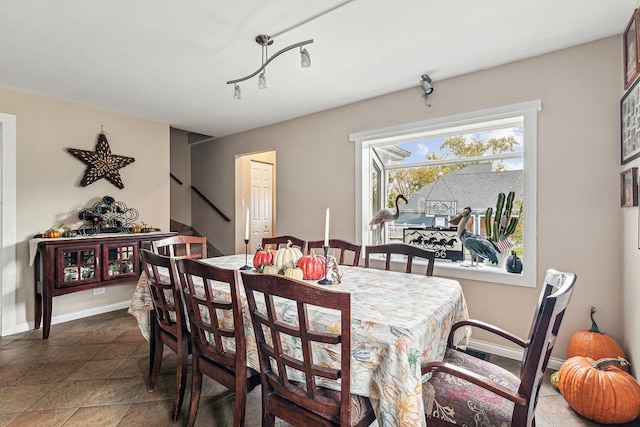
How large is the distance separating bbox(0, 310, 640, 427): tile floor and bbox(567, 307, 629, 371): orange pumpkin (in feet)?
1.07

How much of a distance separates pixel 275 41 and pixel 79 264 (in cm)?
292

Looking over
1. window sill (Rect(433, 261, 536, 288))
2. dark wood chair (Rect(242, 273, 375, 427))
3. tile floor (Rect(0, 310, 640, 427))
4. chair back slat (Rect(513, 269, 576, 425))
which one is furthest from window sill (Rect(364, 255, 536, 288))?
dark wood chair (Rect(242, 273, 375, 427))

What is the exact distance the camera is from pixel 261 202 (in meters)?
5.72

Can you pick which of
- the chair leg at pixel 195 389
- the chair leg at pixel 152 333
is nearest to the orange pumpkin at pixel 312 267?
the chair leg at pixel 195 389

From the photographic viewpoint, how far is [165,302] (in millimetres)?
1814

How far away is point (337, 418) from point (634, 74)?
2490mm

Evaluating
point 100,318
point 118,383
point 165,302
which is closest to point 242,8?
point 165,302

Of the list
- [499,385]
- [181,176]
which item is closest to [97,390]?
[499,385]

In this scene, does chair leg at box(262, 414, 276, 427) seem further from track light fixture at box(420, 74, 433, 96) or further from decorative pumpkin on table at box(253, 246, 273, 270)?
track light fixture at box(420, 74, 433, 96)

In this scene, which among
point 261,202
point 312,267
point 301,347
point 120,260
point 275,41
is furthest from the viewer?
point 261,202

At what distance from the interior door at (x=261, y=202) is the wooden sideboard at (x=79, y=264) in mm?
2135

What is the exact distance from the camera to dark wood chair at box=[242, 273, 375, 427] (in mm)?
1065

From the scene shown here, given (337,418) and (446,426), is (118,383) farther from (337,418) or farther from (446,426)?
(446,426)

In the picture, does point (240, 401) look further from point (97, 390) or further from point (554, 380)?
point (554, 380)
